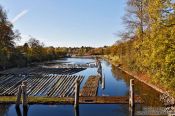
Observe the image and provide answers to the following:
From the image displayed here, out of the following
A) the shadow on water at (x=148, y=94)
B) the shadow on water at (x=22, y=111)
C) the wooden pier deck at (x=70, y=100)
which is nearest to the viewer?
the shadow on water at (x=22, y=111)

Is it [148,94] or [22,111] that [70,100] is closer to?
[22,111]

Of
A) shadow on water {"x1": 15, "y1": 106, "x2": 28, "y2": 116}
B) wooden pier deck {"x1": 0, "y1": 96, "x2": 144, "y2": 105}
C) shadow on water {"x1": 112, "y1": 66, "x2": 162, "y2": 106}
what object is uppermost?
wooden pier deck {"x1": 0, "y1": 96, "x2": 144, "y2": 105}

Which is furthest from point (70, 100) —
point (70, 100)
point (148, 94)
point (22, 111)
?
point (148, 94)

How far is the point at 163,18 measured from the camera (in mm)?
19703

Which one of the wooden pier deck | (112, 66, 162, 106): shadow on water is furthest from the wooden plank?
(112, 66, 162, 106): shadow on water

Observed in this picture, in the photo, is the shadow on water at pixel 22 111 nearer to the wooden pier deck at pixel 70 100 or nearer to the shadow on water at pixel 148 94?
the wooden pier deck at pixel 70 100

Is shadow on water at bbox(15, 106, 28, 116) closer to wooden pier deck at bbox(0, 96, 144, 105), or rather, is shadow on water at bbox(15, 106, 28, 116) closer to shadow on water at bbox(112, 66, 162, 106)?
wooden pier deck at bbox(0, 96, 144, 105)

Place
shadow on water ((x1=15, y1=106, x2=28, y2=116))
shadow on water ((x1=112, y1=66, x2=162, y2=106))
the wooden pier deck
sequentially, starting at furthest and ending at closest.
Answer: shadow on water ((x1=112, y1=66, x2=162, y2=106)) → the wooden pier deck → shadow on water ((x1=15, y1=106, x2=28, y2=116))

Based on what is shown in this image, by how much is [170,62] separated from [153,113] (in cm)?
723

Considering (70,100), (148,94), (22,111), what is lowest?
(148,94)

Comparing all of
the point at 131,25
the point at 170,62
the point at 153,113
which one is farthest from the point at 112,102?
the point at 131,25

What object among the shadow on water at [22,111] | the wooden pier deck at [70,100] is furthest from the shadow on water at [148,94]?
the shadow on water at [22,111]

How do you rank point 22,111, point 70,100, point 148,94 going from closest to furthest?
point 22,111, point 70,100, point 148,94

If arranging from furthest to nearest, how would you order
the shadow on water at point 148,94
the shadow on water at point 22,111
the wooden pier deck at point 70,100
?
the shadow on water at point 148,94 < the wooden pier deck at point 70,100 < the shadow on water at point 22,111
